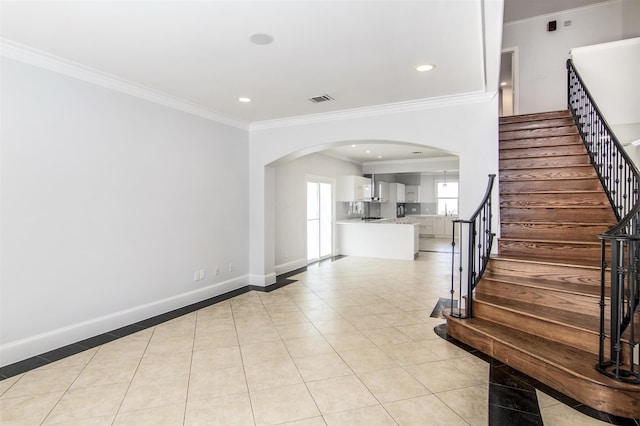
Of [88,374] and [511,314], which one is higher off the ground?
[511,314]

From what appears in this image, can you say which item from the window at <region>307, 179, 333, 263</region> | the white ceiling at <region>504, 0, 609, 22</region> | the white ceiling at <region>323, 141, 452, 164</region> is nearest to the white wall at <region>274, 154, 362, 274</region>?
the window at <region>307, 179, 333, 263</region>

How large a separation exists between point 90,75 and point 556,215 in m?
5.45

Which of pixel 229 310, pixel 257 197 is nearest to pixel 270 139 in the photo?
pixel 257 197

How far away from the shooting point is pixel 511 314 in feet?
10.4

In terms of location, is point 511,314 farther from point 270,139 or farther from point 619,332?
point 270,139

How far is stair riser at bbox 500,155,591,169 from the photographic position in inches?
181

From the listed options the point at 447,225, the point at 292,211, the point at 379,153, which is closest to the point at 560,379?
the point at 292,211

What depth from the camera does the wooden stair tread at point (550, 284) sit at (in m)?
3.04

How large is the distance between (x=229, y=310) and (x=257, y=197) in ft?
6.60

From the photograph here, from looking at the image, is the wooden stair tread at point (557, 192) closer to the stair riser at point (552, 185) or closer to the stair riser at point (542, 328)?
the stair riser at point (552, 185)

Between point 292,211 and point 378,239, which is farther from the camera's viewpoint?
point 378,239

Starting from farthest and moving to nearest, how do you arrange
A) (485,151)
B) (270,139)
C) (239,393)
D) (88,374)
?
1. (270,139)
2. (485,151)
3. (88,374)
4. (239,393)

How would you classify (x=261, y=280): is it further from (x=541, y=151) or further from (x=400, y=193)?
(x=400, y=193)

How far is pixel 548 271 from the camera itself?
3459 mm
